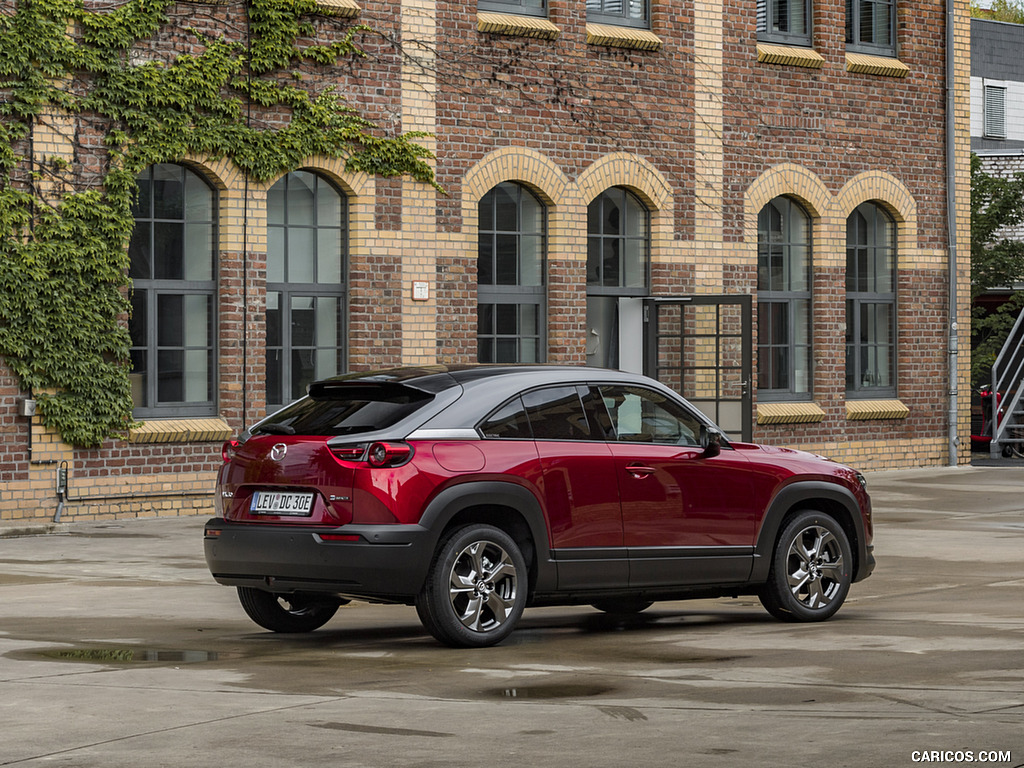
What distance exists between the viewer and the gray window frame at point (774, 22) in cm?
2256

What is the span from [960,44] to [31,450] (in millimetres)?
14651

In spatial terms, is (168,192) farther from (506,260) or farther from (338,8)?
(506,260)

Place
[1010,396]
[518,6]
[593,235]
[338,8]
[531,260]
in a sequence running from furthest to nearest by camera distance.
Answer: [1010,396] → [593,235] → [531,260] → [518,6] → [338,8]

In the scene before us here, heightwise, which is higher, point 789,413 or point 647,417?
point 647,417

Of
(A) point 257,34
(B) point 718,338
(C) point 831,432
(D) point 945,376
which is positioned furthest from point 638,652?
(D) point 945,376

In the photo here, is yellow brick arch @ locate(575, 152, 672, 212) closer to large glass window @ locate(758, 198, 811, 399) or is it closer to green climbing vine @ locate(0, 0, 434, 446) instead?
large glass window @ locate(758, 198, 811, 399)

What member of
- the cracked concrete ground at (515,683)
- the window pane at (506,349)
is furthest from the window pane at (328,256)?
the cracked concrete ground at (515,683)

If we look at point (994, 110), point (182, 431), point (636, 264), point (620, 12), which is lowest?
point (182, 431)

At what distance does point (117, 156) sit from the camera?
663 inches

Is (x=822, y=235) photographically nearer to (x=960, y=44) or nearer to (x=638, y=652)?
(x=960, y=44)

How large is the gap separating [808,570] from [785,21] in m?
13.7

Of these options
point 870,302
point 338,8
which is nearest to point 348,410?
point 338,8

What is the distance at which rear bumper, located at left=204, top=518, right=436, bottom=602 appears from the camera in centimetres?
881

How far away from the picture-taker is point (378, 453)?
351 inches
